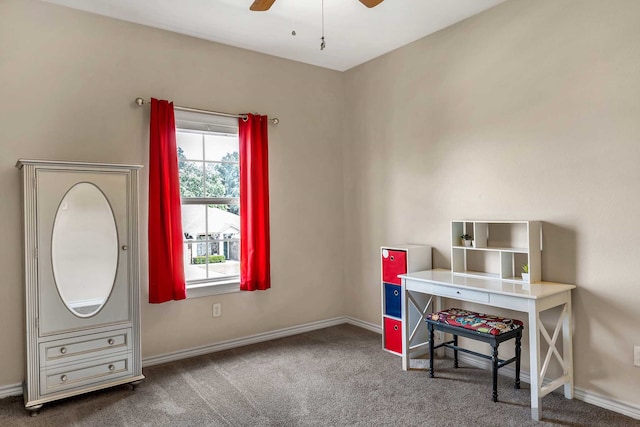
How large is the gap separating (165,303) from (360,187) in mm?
2228

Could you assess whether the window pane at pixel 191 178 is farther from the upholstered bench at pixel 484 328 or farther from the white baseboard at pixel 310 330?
the upholstered bench at pixel 484 328

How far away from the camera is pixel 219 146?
Answer: 3.91 m

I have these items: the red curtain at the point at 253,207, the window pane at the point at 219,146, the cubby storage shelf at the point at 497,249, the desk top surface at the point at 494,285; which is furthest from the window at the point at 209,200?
the cubby storage shelf at the point at 497,249

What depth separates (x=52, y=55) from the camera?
→ 10.0 ft

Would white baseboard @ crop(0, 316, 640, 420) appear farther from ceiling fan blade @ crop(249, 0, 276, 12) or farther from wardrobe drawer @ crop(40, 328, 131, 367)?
ceiling fan blade @ crop(249, 0, 276, 12)

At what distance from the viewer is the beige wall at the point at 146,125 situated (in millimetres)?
2934

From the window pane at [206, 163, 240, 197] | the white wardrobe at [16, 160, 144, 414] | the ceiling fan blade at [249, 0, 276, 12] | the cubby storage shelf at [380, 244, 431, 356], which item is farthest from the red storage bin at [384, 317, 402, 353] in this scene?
the ceiling fan blade at [249, 0, 276, 12]

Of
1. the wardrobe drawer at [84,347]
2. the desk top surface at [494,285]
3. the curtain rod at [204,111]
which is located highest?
the curtain rod at [204,111]

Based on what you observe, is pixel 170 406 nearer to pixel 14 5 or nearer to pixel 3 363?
pixel 3 363

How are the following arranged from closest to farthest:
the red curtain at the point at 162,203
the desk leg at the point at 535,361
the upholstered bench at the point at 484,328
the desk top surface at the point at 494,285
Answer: the desk leg at the point at 535,361
the desk top surface at the point at 494,285
the upholstered bench at the point at 484,328
the red curtain at the point at 162,203

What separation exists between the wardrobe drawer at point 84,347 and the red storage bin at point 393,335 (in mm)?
2057

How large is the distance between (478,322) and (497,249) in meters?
0.55

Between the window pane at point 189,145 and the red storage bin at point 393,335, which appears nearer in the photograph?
the red storage bin at point 393,335

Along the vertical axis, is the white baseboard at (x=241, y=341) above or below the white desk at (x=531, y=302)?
below
